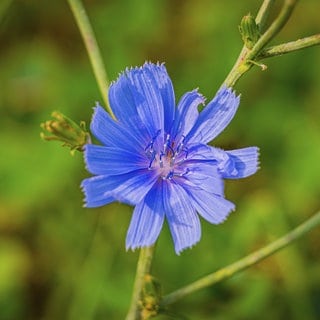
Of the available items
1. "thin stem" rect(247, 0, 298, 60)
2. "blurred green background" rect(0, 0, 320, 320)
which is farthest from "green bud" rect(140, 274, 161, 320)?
"blurred green background" rect(0, 0, 320, 320)

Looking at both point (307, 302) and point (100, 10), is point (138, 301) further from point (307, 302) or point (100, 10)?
point (100, 10)

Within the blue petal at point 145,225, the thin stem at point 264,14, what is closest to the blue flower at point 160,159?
the blue petal at point 145,225

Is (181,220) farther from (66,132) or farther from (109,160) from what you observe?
(66,132)

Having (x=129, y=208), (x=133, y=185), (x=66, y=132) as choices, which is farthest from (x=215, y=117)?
(x=129, y=208)

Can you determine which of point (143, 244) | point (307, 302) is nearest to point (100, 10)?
point (307, 302)

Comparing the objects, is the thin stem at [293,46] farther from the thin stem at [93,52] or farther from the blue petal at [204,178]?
the thin stem at [93,52]

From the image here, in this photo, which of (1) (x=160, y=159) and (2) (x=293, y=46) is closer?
(2) (x=293, y=46)
